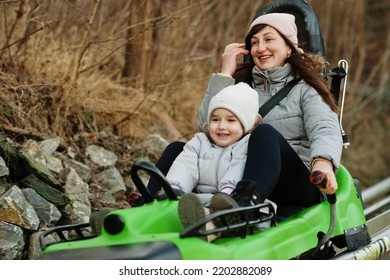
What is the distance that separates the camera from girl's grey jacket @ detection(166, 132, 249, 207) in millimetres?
3951

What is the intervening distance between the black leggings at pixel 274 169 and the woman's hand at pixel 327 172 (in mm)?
163

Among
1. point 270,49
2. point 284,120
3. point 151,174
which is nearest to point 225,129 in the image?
point 284,120

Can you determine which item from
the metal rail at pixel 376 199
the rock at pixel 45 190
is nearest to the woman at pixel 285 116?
the rock at pixel 45 190

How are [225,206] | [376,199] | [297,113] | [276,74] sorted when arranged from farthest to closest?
[376,199] → [276,74] → [297,113] → [225,206]

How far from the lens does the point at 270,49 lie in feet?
15.3

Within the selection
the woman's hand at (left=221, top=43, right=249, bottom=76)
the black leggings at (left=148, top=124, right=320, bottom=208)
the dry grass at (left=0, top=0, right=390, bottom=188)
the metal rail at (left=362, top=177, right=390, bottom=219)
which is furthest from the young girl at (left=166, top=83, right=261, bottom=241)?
the metal rail at (left=362, top=177, right=390, bottom=219)

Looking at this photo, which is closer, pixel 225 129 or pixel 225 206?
pixel 225 206

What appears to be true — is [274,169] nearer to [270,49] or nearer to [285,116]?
[285,116]

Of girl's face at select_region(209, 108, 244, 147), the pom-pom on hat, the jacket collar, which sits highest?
the pom-pom on hat

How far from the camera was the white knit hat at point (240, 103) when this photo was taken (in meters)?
4.12

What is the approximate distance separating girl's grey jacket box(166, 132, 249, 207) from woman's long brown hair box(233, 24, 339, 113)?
0.67 meters

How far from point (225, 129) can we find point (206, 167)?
0.23m

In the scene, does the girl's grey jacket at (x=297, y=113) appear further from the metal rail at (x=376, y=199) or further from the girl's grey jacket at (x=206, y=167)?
the metal rail at (x=376, y=199)

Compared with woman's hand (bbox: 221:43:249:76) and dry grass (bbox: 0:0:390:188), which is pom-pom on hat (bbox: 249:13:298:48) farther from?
dry grass (bbox: 0:0:390:188)
